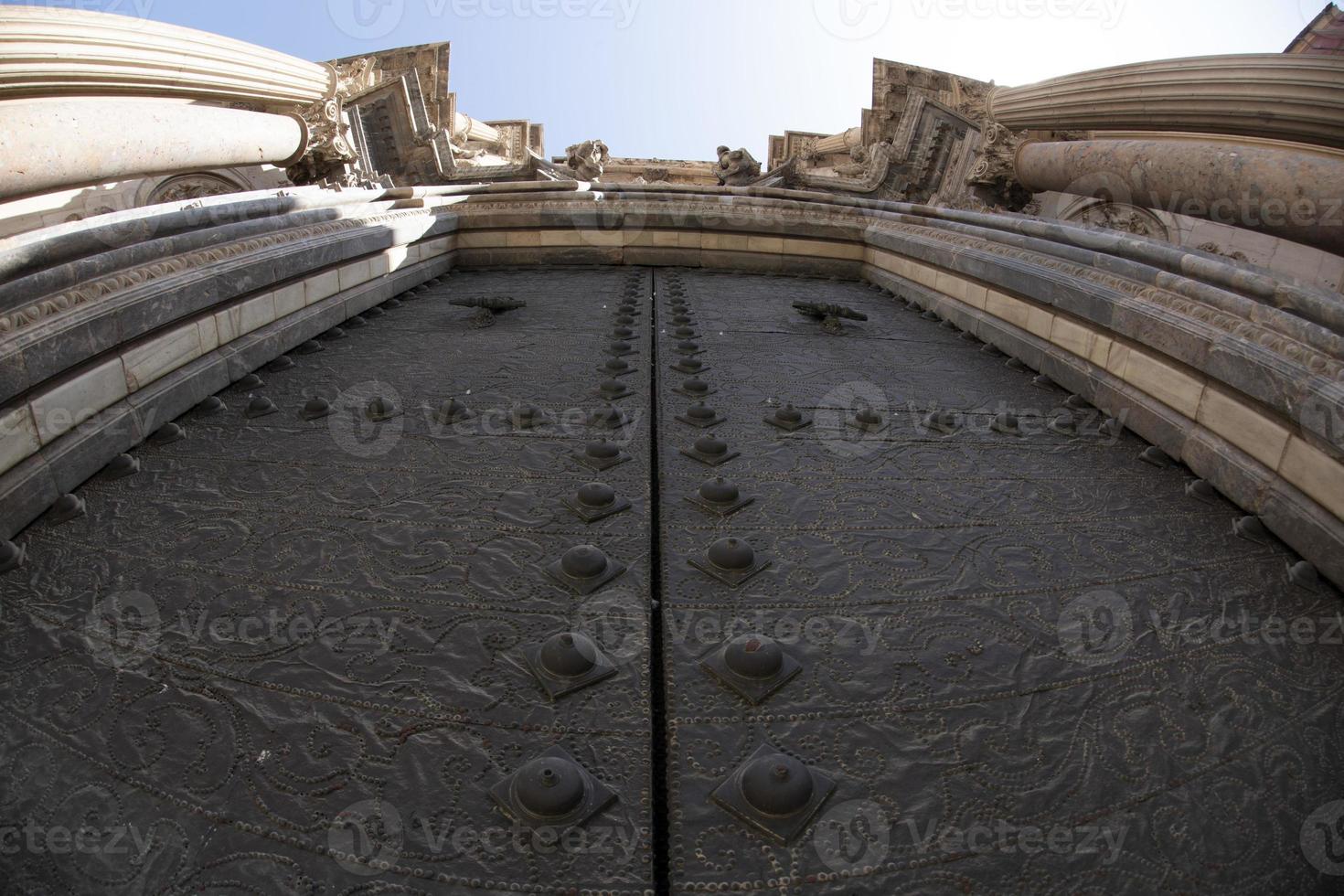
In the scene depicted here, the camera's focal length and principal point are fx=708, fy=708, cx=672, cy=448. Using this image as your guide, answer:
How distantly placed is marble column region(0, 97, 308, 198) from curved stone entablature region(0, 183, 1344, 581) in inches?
55.4

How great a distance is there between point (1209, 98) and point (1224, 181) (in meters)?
0.89

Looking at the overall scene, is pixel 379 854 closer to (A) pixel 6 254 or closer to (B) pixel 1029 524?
(B) pixel 1029 524

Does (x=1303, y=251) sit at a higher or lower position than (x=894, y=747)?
higher

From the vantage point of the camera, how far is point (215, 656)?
65.8 inches

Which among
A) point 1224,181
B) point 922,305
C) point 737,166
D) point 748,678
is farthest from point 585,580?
point 737,166

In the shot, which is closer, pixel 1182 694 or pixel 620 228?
pixel 1182 694

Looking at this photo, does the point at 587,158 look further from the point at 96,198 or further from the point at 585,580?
the point at 585,580

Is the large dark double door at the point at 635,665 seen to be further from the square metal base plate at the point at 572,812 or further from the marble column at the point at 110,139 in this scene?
the marble column at the point at 110,139

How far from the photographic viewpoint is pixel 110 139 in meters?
5.08

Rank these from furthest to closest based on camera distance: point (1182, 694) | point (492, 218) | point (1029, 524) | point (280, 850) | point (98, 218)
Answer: point (492, 218) → point (98, 218) → point (1029, 524) → point (1182, 694) → point (280, 850)

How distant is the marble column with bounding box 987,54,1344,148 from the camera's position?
16.7 ft

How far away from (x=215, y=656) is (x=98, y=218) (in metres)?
2.52

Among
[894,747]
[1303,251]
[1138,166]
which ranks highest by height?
[1138,166]

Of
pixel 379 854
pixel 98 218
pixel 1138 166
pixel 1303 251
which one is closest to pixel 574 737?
pixel 379 854
